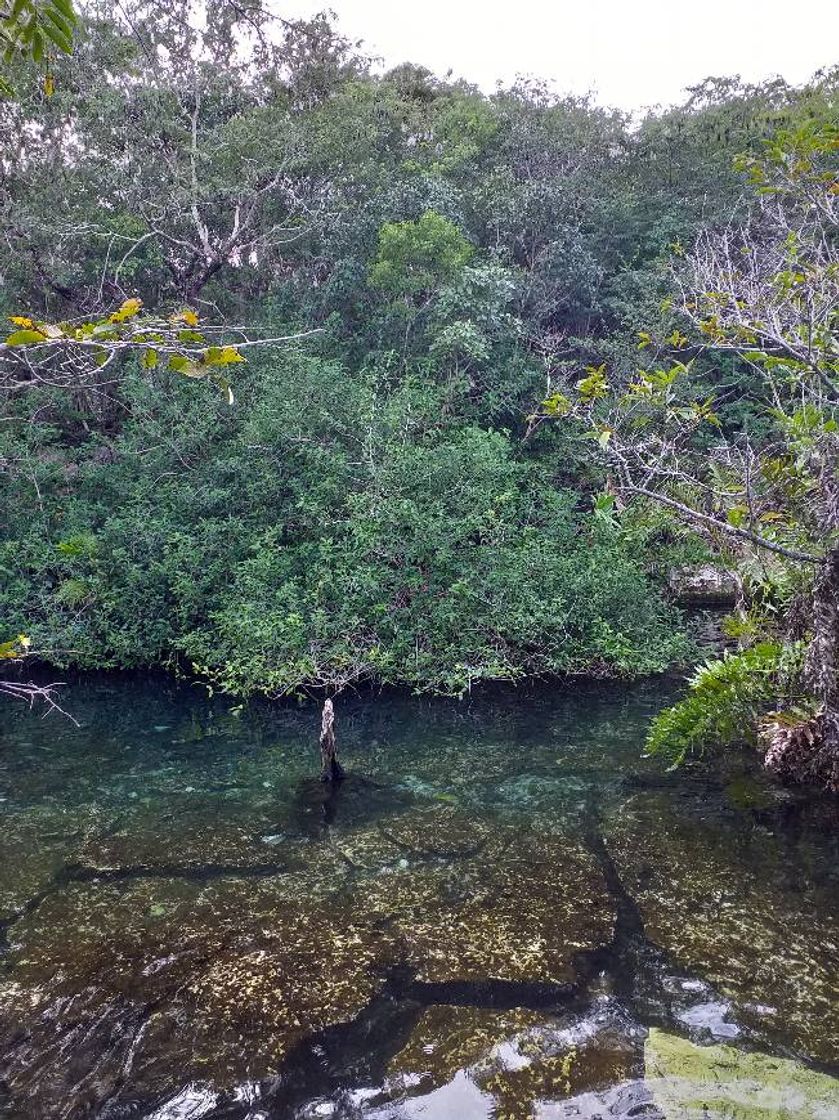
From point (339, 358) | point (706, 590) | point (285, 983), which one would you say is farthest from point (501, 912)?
point (339, 358)

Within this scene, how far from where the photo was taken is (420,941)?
4.52 meters

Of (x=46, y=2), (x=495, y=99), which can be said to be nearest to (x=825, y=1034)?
(x=46, y=2)

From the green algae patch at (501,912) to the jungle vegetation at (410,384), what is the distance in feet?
5.84

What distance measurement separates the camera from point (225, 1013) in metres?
3.91

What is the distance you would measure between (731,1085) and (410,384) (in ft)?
38.9

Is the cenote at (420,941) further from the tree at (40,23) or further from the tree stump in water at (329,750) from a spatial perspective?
the tree at (40,23)

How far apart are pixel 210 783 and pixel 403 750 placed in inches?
73.6

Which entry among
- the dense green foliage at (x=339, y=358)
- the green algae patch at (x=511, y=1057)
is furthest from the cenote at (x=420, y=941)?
the dense green foliage at (x=339, y=358)

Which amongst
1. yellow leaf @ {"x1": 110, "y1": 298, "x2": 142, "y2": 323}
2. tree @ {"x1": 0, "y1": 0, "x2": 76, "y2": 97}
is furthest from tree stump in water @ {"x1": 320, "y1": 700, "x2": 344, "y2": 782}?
tree @ {"x1": 0, "y1": 0, "x2": 76, "y2": 97}

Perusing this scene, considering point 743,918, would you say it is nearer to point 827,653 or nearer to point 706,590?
point 827,653

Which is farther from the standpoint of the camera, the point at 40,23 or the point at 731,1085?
the point at 731,1085

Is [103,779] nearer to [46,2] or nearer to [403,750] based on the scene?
[403,750]

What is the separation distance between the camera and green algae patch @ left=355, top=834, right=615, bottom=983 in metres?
4.29

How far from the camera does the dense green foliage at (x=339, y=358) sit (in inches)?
410
